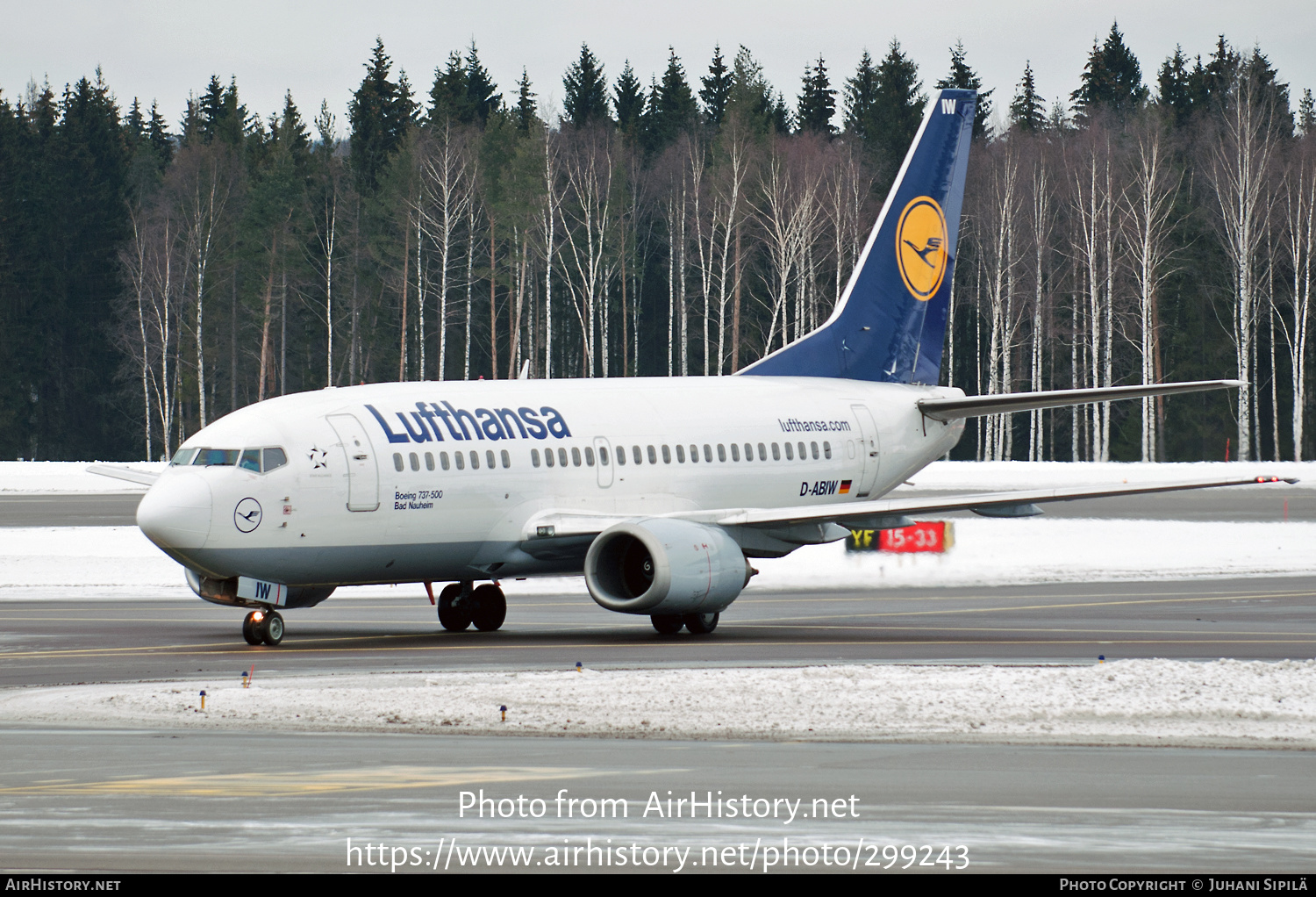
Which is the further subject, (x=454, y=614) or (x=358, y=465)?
(x=454, y=614)

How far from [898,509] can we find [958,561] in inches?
515

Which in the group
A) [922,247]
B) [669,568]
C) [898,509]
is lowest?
[669,568]

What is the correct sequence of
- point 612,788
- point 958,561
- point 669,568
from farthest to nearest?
1. point 958,561
2. point 669,568
3. point 612,788

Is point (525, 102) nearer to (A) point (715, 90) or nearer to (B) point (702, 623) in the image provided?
(A) point (715, 90)

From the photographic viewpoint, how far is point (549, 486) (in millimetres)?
26859

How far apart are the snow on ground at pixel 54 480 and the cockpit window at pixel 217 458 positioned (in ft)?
145

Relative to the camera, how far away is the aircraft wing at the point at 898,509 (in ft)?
82.9

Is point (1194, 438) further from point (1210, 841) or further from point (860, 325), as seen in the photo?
point (1210, 841)

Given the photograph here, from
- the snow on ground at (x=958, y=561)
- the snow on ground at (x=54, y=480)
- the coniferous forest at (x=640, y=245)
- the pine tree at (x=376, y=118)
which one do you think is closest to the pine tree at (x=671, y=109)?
the coniferous forest at (x=640, y=245)

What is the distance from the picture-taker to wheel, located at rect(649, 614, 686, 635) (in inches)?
1013

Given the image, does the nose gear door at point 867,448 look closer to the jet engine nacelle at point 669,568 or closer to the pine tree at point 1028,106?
the jet engine nacelle at point 669,568

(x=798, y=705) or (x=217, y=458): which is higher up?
(x=217, y=458)

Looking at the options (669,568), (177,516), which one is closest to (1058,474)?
(669,568)

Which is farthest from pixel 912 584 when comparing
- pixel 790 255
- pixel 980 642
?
pixel 790 255
